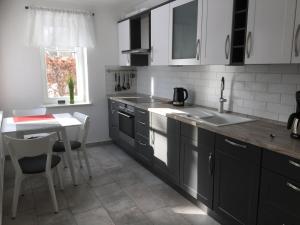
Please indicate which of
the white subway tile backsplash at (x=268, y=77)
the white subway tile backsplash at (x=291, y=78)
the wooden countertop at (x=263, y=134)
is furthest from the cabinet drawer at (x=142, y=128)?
the white subway tile backsplash at (x=291, y=78)

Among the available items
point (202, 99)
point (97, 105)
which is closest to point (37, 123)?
point (97, 105)

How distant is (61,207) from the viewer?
101 inches

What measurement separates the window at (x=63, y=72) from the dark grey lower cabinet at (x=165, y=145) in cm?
190

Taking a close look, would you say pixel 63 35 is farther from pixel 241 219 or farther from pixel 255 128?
pixel 241 219

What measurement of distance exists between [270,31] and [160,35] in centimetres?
159

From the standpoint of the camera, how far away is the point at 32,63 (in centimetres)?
385

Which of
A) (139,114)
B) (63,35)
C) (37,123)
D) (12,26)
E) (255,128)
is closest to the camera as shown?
(255,128)

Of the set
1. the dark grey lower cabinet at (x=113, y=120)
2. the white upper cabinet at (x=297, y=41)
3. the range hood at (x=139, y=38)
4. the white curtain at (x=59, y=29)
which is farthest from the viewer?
the dark grey lower cabinet at (x=113, y=120)

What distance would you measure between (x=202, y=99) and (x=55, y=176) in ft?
6.91

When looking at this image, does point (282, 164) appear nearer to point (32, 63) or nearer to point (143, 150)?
point (143, 150)

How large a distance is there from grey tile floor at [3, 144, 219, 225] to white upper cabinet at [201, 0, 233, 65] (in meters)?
1.51

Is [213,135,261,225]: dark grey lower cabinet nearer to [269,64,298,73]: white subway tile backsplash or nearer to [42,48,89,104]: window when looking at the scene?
[269,64,298,73]: white subway tile backsplash

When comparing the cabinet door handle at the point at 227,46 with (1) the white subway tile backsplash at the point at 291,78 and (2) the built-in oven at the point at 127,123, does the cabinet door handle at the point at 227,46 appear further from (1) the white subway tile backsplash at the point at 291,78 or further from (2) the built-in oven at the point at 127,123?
(2) the built-in oven at the point at 127,123

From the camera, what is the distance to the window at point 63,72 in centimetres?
411
